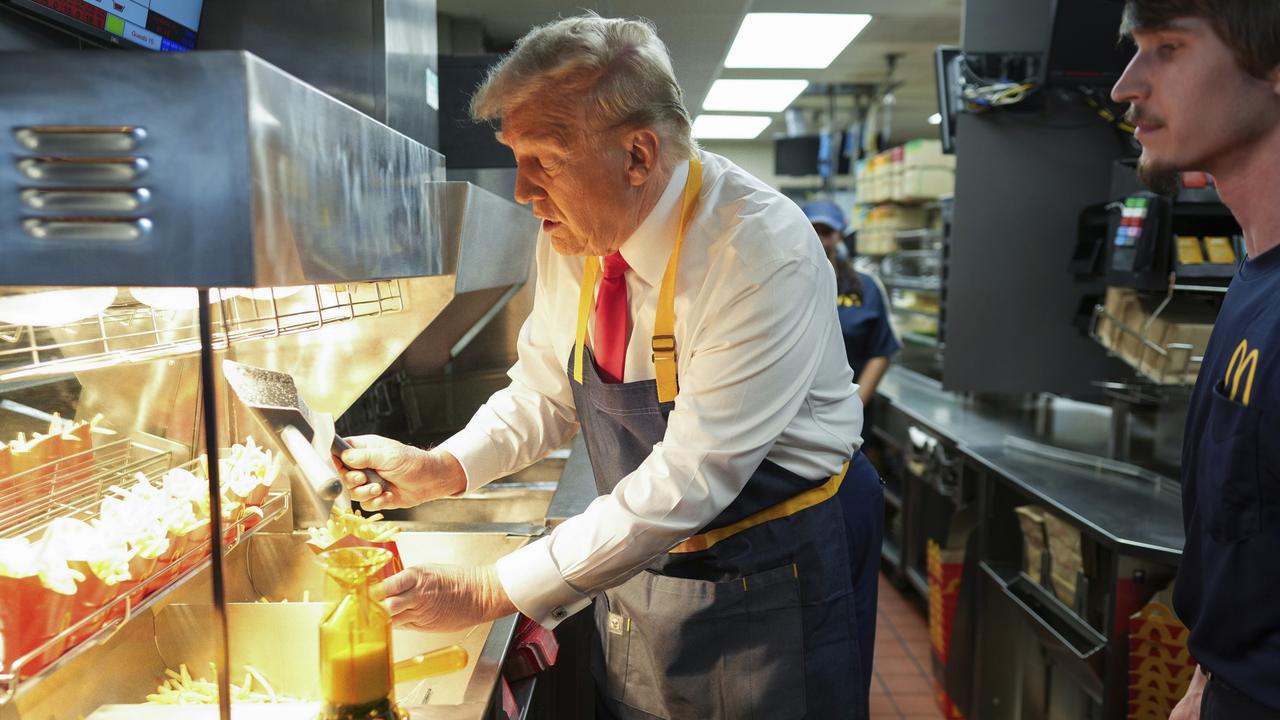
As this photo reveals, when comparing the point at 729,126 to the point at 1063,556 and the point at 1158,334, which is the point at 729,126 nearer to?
the point at 1158,334

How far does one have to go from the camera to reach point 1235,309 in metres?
1.44

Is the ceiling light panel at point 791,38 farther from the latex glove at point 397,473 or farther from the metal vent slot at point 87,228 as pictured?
the metal vent slot at point 87,228

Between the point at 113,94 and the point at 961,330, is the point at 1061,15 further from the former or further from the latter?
the point at 113,94

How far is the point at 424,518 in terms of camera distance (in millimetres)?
2428

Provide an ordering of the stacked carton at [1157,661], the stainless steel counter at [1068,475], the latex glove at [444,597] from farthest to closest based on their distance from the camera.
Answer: the stainless steel counter at [1068,475] → the stacked carton at [1157,661] → the latex glove at [444,597]

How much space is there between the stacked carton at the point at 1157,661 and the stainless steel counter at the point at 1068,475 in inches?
6.7

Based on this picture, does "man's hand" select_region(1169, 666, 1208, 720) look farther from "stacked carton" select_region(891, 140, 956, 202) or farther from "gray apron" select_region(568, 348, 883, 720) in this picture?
"stacked carton" select_region(891, 140, 956, 202)

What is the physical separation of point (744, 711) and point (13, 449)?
43.3 inches

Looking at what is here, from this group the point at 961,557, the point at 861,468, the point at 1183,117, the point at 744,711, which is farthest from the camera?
the point at 961,557

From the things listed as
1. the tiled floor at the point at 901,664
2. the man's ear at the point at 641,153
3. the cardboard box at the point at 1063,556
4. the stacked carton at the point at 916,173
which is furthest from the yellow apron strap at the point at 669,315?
the stacked carton at the point at 916,173

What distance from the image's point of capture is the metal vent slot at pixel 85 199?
716 mm

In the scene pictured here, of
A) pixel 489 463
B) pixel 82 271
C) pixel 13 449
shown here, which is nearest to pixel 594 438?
pixel 489 463

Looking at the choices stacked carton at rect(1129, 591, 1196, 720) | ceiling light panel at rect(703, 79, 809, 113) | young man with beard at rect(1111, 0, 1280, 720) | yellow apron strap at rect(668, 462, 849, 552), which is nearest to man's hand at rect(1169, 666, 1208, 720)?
young man with beard at rect(1111, 0, 1280, 720)

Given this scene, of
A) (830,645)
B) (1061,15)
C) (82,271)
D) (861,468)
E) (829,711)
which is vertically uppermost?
(1061,15)
